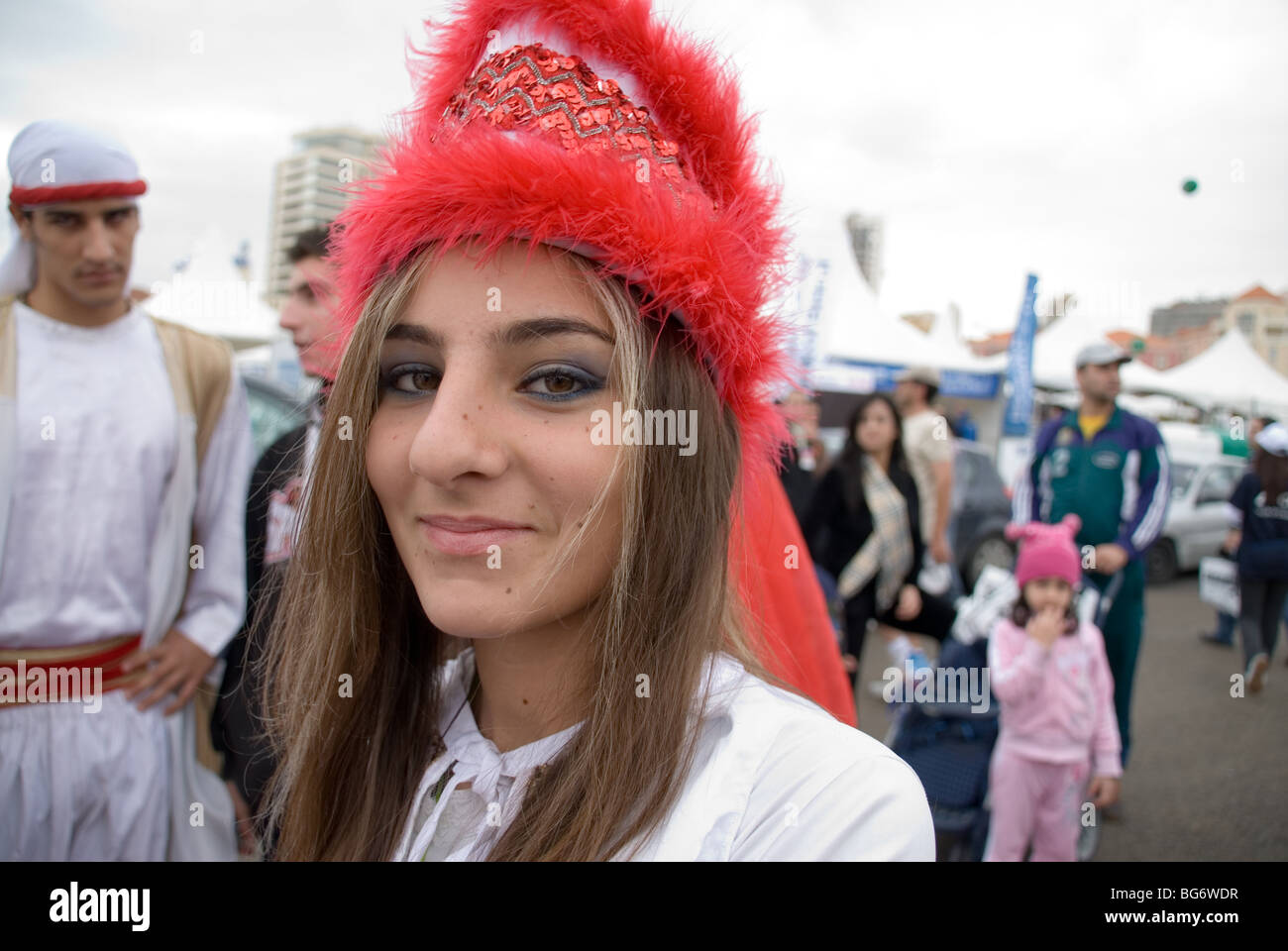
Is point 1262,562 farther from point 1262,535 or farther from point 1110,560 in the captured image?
point 1110,560

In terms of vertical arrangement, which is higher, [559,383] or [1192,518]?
[559,383]

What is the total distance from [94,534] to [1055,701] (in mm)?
3119

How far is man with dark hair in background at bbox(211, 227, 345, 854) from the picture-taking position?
8.03 feet

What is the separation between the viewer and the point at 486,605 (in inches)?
43.9

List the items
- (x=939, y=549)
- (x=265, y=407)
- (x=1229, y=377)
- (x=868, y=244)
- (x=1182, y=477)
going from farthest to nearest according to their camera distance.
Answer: (x=868, y=244), (x=1229, y=377), (x=1182, y=477), (x=939, y=549), (x=265, y=407)

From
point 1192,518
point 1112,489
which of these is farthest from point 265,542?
point 1192,518

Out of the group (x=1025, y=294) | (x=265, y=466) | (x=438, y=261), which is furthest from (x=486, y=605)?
(x=1025, y=294)

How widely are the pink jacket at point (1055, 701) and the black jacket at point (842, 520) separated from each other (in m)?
1.10

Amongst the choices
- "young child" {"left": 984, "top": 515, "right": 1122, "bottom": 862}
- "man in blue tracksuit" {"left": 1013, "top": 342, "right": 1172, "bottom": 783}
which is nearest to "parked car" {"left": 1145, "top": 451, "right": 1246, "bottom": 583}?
"man in blue tracksuit" {"left": 1013, "top": 342, "right": 1172, "bottom": 783}

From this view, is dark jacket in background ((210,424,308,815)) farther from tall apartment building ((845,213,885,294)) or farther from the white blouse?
tall apartment building ((845,213,885,294))

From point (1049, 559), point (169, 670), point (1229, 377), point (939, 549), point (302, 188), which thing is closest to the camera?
point (169, 670)

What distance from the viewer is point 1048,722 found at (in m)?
3.09

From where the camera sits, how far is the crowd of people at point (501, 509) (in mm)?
1093

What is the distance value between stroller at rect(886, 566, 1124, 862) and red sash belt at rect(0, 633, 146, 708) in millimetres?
2589
